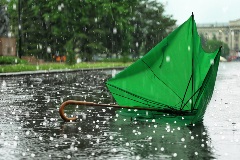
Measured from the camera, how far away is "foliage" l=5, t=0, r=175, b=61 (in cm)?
7243

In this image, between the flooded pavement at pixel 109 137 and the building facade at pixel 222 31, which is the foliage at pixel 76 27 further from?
the building facade at pixel 222 31

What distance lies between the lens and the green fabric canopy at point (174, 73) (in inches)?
440

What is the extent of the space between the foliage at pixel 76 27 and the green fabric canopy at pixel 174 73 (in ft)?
197

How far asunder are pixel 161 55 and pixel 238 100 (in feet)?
21.1

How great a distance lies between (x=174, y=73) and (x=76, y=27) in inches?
2487

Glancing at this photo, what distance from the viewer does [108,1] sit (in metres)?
73.8

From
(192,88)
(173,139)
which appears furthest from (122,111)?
(173,139)

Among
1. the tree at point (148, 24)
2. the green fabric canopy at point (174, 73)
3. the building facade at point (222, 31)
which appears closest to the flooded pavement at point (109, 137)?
the green fabric canopy at point (174, 73)

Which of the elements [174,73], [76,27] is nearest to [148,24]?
[76,27]

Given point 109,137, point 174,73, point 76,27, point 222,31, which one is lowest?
point 109,137

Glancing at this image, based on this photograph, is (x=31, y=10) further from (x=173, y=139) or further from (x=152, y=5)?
(x=173, y=139)

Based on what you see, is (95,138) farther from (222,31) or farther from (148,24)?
(222,31)

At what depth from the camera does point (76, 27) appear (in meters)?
73.8

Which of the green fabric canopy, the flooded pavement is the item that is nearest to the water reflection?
the flooded pavement
